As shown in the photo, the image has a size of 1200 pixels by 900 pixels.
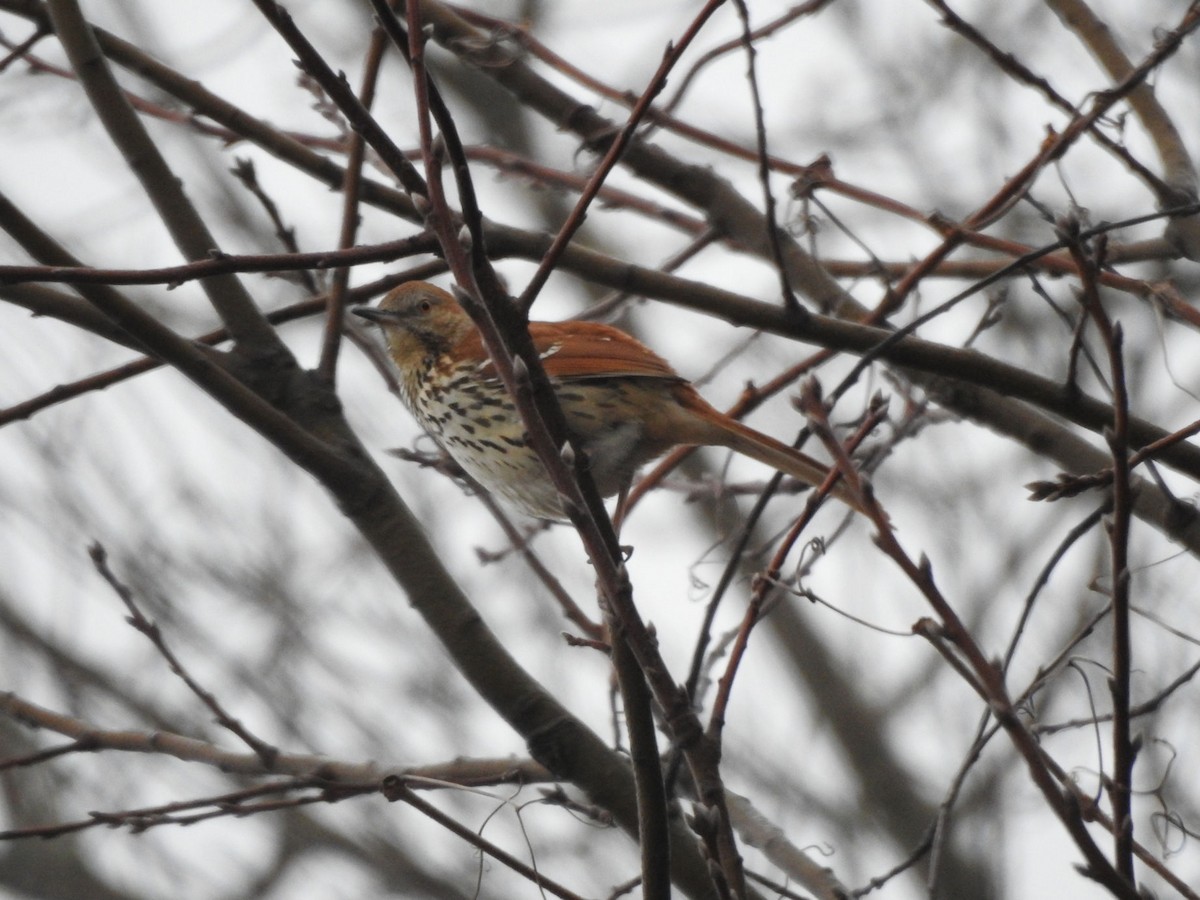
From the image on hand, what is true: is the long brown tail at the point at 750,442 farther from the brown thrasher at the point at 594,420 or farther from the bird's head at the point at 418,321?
the bird's head at the point at 418,321

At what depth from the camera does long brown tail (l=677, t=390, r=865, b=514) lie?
362 centimetres

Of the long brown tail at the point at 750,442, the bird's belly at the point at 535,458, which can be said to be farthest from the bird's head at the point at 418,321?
the long brown tail at the point at 750,442

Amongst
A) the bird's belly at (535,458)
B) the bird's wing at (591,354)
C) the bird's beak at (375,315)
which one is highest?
the bird's beak at (375,315)

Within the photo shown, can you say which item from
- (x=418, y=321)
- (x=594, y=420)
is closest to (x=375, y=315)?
(x=418, y=321)

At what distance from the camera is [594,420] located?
388cm

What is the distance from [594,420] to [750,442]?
0.42 m

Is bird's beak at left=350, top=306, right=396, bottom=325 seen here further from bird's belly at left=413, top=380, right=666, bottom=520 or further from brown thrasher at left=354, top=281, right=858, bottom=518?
bird's belly at left=413, top=380, right=666, bottom=520

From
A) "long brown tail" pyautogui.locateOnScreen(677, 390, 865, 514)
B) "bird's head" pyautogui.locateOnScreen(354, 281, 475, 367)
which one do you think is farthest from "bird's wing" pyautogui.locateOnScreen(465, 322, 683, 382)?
"bird's head" pyautogui.locateOnScreen(354, 281, 475, 367)

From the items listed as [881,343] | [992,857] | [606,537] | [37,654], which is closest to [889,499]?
[992,857]

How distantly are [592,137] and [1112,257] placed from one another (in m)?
1.24

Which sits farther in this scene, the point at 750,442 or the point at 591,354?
the point at 591,354

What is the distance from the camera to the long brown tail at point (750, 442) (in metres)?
3.62

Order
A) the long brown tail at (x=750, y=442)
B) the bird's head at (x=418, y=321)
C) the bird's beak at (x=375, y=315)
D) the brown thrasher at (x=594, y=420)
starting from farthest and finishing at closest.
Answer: the bird's beak at (x=375, y=315) < the bird's head at (x=418, y=321) < the brown thrasher at (x=594, y=420) < the long brown tail at (x=750, y=442)

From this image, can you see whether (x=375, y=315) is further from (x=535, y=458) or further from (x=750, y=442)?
(x=750, y=442)
